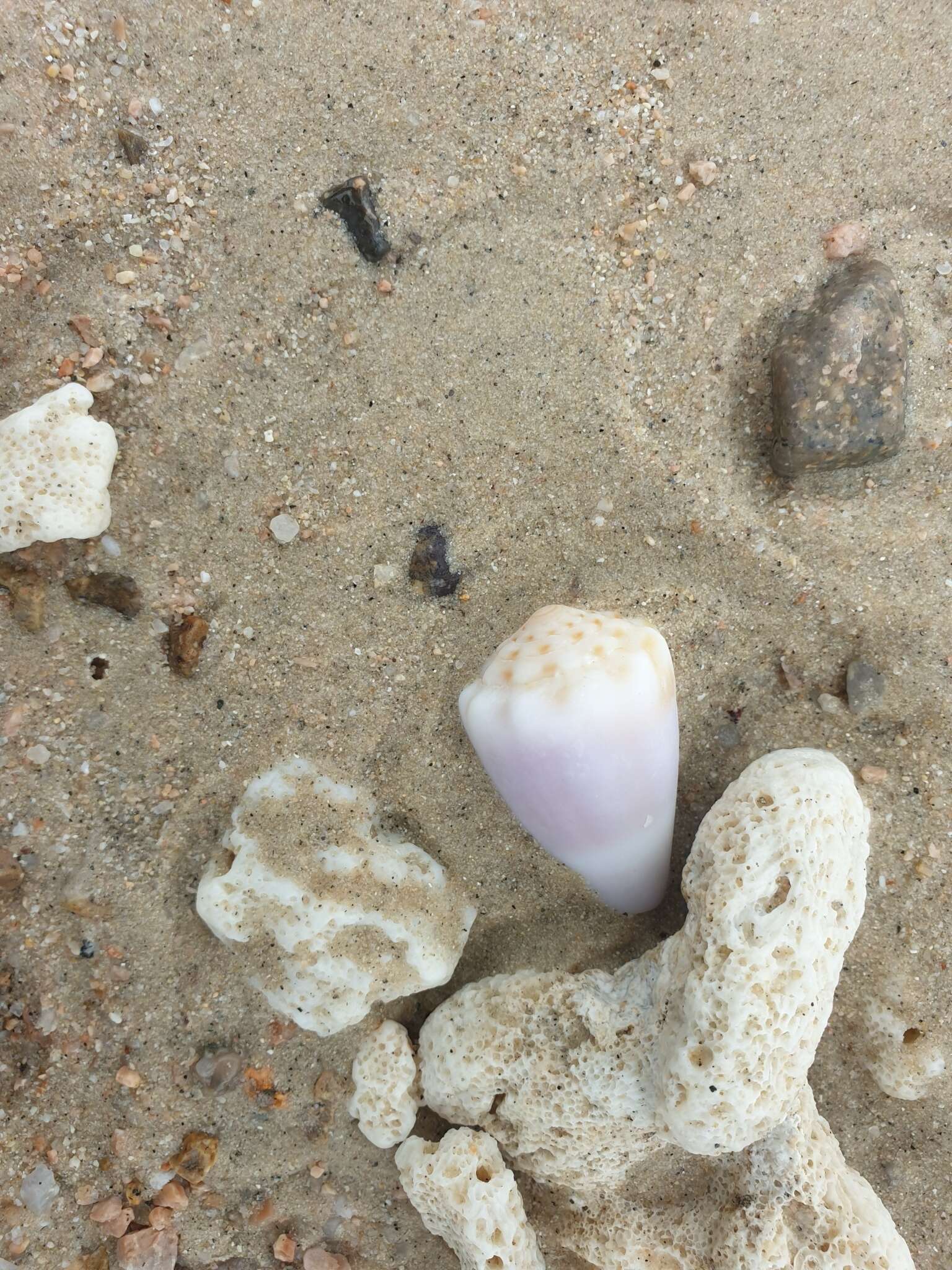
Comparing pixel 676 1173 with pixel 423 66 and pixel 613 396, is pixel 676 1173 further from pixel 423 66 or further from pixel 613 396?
pixel 423 66

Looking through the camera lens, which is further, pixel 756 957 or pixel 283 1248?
pixel 283 1248

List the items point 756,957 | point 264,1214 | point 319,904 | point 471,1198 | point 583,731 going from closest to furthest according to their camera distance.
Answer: point 756,957
point 583,731
point 471,1198
point 319,904
point 264,1214

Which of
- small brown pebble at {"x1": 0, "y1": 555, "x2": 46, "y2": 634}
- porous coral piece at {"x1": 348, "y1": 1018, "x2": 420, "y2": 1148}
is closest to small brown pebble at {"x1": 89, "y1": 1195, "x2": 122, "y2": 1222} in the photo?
porous coral piece at {"x1": 348, "y1": 1018, "x2": 420, "y2": 1148}

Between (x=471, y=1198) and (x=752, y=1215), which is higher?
(x=471, y=1198)

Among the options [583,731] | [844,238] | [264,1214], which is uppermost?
[844,238]

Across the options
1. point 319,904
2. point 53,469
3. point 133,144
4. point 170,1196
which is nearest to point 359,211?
point 133,144

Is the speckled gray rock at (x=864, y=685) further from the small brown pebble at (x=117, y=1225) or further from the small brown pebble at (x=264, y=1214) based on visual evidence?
the small brown pebble at (x=117, y=1225)

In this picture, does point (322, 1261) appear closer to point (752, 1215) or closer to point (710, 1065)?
point (752, 1215)

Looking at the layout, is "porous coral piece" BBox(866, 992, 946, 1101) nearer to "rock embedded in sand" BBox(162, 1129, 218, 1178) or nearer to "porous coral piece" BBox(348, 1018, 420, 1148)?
"porous coral piece" BBox(348, 1018, 420, 1148)

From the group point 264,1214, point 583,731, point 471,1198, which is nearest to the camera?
point 583,731
